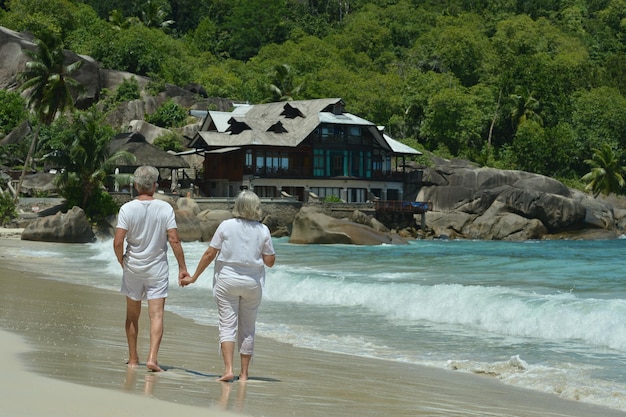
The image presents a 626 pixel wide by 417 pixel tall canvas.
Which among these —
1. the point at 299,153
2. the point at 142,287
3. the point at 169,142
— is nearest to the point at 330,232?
the point at 299,153

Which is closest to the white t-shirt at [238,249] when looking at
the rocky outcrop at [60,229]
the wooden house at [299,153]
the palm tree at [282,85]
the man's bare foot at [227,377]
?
the man's bare foot at [227,377]

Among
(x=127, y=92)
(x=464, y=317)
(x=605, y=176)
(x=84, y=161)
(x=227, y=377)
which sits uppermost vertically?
(x=127, y=92)

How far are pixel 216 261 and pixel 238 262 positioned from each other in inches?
8.5

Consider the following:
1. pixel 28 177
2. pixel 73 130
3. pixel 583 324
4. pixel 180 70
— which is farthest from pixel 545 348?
pixel 180 70

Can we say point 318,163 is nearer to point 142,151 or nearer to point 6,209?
point 142,151

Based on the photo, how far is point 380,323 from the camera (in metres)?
16.8

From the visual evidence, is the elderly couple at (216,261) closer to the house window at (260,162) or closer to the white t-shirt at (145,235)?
the white t-shirt at (145,235)

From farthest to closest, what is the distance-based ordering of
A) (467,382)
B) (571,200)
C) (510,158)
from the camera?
(510,158), (571,200), (467,382)

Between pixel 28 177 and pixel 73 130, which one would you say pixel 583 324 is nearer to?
pixel 73 130

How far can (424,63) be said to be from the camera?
92562mm

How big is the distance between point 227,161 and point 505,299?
48427 mm

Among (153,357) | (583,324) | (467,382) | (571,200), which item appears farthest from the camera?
(571,200)

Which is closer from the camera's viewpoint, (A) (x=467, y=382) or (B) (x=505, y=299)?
(A) (x=467, y=382)

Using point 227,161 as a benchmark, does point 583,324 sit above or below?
below
